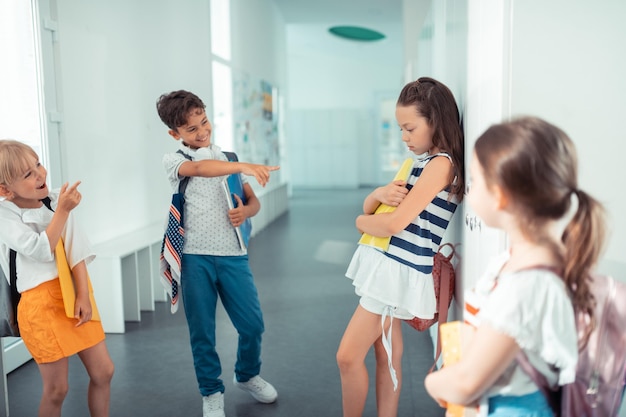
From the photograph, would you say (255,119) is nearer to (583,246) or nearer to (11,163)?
(11,163)

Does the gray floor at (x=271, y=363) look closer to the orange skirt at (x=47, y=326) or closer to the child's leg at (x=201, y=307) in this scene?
the child's leg at (x=201, y=307)

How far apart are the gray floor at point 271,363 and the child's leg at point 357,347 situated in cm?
62

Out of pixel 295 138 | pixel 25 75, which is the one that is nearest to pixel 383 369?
pixel 25 75

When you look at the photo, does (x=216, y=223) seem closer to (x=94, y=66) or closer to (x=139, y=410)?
(x=139, y=410)

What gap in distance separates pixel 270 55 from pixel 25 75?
22.4ft

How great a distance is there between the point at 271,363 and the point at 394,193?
174cm

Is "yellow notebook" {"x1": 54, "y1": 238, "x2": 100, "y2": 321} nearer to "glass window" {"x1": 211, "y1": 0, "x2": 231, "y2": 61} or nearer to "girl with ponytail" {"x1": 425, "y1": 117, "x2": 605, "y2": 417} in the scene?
"girl with ponytail" {"x1": 425, "y1": 117, "x2": 605, "y2": 417}

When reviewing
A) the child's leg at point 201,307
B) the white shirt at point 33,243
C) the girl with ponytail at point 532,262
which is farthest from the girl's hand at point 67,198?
the girl with ponytail at point 532,262

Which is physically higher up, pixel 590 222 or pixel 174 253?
pixel 590 222

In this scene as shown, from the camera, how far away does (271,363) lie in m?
3.35

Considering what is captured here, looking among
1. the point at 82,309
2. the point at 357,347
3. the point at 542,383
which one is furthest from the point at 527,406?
the point at 82,309

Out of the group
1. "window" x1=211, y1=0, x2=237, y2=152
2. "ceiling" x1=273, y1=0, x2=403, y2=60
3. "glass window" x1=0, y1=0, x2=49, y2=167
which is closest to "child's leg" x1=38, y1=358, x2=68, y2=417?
"glass window" x1=0, y1=0, x2=49, y2=167

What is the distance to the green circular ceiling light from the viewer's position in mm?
13391

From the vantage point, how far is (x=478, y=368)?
3.54ft
